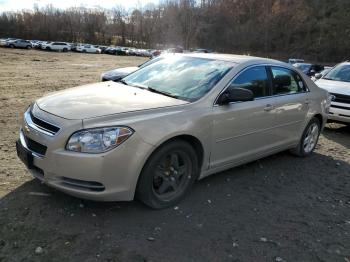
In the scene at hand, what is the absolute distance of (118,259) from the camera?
3162mm

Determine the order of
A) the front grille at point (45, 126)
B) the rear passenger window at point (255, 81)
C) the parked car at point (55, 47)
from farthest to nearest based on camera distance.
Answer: the parked car at point (55, 47) < the rear passenger window at point (255, 81) < the front grille at point (45, 126)

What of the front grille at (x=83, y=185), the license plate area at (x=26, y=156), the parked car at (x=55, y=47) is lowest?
the parked car at (x=55, y=47)

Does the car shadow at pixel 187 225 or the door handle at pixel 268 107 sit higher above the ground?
the door handle at pixel 268 107

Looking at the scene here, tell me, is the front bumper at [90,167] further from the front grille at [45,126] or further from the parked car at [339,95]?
the parked car at [339,95]

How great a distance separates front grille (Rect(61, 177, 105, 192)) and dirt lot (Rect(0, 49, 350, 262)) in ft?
1.26

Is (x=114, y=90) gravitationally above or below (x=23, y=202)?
above

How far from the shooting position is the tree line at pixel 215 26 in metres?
79.3

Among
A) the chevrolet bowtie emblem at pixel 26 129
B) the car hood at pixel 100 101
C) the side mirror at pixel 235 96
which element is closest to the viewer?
the car hood at pixel 100 101

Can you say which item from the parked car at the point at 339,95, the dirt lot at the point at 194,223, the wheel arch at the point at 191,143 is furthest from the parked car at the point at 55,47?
the wheel arch at the point at 191,143

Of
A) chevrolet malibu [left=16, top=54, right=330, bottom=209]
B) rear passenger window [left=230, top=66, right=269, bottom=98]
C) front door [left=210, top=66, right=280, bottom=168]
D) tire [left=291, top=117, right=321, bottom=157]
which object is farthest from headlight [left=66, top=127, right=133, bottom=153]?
tire [left=291, top=117, right=321, bottom=157]

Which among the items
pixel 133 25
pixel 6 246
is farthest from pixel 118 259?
pixel 133 25

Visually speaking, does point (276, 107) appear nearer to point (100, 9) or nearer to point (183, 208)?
point (183, 208)

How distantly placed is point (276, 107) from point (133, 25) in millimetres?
106926

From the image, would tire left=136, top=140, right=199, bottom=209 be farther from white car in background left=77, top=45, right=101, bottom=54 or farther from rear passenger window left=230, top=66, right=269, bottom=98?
white car in background left=77, top=45, right=101, bottom=54
